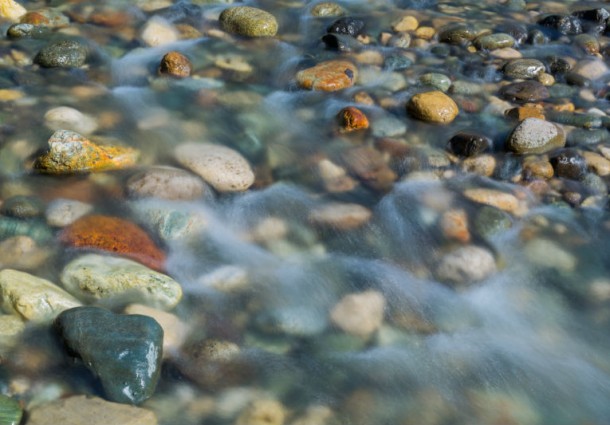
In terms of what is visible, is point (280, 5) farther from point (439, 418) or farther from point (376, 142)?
point (439, 418)

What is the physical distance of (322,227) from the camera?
3807 millimetres

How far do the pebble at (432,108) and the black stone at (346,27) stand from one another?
1585mm

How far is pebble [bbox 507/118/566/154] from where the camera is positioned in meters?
4.60

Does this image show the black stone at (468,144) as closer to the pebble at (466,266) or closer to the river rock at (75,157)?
the pebble at (466,266)

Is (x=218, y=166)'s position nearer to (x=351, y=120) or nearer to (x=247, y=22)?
(x=351, y=120)

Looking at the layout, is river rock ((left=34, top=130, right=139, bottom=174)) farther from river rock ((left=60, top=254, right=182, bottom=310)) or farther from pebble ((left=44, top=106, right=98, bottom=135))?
river rock ((left=60, top=254, right=182, bottom=310))

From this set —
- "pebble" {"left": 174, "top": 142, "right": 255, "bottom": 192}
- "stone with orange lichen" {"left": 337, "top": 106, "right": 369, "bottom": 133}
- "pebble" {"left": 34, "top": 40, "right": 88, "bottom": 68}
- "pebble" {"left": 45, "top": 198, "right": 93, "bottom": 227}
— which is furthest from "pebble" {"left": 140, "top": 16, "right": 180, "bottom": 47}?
"pebble" {"left": 45, "top": 198, "right": 93, "bottom": 227}

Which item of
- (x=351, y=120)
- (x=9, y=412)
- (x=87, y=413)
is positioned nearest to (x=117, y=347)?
(x=87, y=413)

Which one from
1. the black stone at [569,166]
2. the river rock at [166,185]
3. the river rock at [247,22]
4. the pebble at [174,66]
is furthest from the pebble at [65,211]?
the black stone at [569,166]

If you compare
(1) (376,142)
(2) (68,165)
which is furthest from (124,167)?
(1) (376,142)

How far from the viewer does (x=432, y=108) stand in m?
4.92

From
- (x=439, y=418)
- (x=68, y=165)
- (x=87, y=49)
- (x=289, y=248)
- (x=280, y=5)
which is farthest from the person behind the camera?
(x=280, y=5)

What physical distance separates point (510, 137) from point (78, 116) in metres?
3.27

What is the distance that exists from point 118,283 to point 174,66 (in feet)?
9.27
